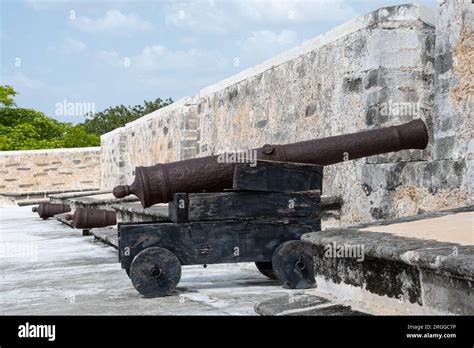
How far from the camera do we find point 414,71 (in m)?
5.89

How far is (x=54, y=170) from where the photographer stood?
2680cm

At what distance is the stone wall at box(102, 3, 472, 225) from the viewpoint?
5.36 metres

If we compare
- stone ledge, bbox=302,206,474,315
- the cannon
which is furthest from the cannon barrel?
the cannon

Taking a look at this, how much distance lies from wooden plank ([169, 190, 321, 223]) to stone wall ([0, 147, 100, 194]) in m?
22.3

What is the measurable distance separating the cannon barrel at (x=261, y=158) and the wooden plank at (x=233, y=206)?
0.31 ft

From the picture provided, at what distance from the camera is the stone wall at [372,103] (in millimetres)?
5363

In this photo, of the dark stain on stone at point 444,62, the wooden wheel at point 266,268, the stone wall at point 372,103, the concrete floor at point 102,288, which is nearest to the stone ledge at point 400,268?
the concrete floor at point 102,288

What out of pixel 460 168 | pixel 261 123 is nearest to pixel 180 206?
Answer: pixel 460 168

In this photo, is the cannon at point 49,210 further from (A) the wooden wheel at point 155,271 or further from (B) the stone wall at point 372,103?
(A) the wooden wheel at point 155,271

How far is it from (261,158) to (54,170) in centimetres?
2298

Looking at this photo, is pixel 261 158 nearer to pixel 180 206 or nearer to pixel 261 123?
pixel 180 206

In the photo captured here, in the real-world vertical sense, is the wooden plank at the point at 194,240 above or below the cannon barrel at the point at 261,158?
below

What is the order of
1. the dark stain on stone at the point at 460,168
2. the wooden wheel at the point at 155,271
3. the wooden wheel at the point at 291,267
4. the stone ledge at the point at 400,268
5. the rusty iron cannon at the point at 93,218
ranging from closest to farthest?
the stone ledge at the point at 400,268 → the wooden wheel at the point at 155,271 → the wooden wheel at the point at 291,267 → the dark stain on stone at the point at 460,168 → the rusty iron cannon at the point at 93,218

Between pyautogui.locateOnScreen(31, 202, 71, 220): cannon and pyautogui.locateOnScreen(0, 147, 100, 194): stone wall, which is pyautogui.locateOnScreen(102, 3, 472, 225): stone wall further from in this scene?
pyautogui.locateOnScreen(0, 147, 100, 194): stone wall
